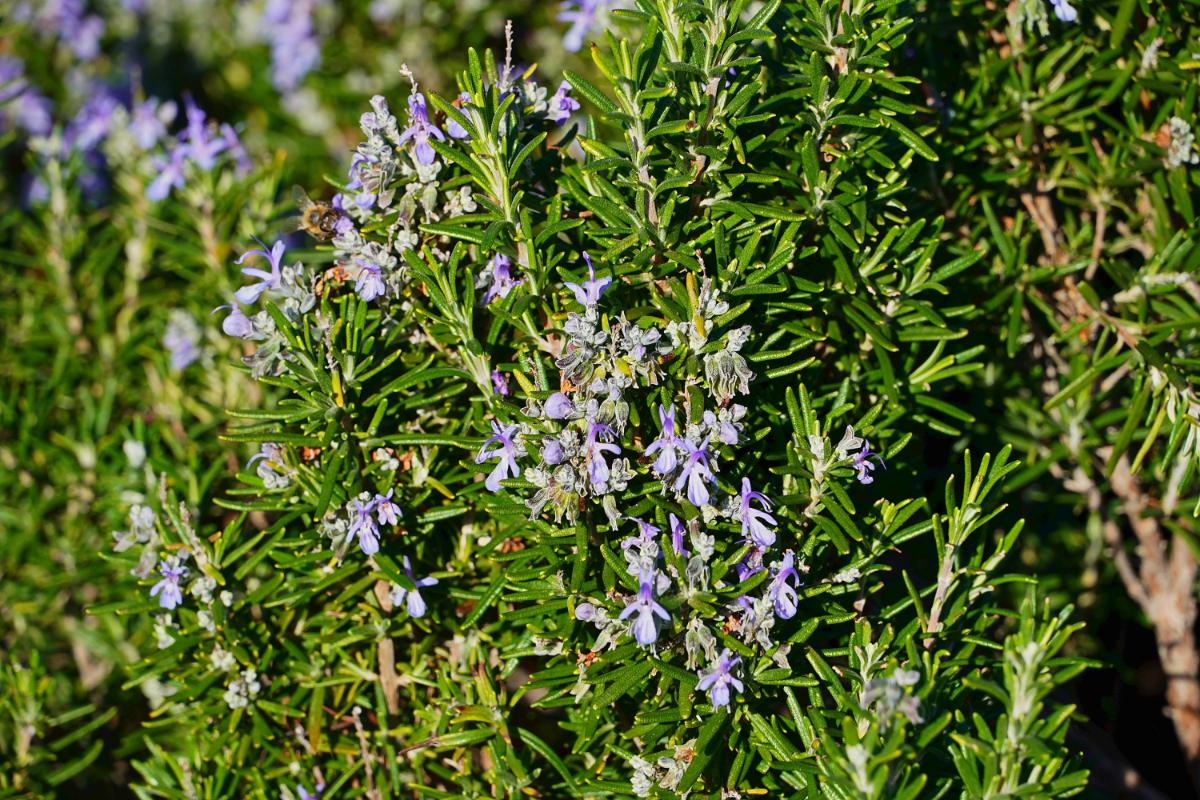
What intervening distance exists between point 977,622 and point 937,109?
1107 millimetres

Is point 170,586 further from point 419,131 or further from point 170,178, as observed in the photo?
point 170,178

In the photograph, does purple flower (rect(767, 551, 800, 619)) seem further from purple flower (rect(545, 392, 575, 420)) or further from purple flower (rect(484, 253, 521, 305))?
purple flower (rect(484, 253, 521, 305))

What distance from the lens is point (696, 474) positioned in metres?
1.53

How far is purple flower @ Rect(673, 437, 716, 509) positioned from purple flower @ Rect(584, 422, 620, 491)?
10cm

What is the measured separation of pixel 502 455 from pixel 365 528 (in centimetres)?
28

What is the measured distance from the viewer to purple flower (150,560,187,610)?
1.91 meters

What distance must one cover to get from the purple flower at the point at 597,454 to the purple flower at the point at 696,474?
0.10m

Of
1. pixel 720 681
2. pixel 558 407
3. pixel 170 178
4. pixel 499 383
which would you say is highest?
pixel 170 178

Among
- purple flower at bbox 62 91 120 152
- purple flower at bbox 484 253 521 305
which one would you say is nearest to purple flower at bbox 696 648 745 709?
purple flower at bbox 484 253 521 305

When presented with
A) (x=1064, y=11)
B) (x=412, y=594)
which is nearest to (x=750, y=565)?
(x=412, y=594)

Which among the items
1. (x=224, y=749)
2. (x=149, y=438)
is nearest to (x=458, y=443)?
(x=224, y=749)

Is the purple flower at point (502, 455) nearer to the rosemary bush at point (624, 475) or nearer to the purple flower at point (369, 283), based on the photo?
the rosemary bush at point (624, 475)

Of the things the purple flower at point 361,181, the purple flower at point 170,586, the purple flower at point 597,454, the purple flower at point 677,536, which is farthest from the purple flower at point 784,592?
the purple flower at point 170,586

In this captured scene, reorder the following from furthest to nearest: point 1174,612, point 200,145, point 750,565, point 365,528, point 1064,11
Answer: point 200,145
point 1174,612
point 1064,11
point 365,528
point 750,565
